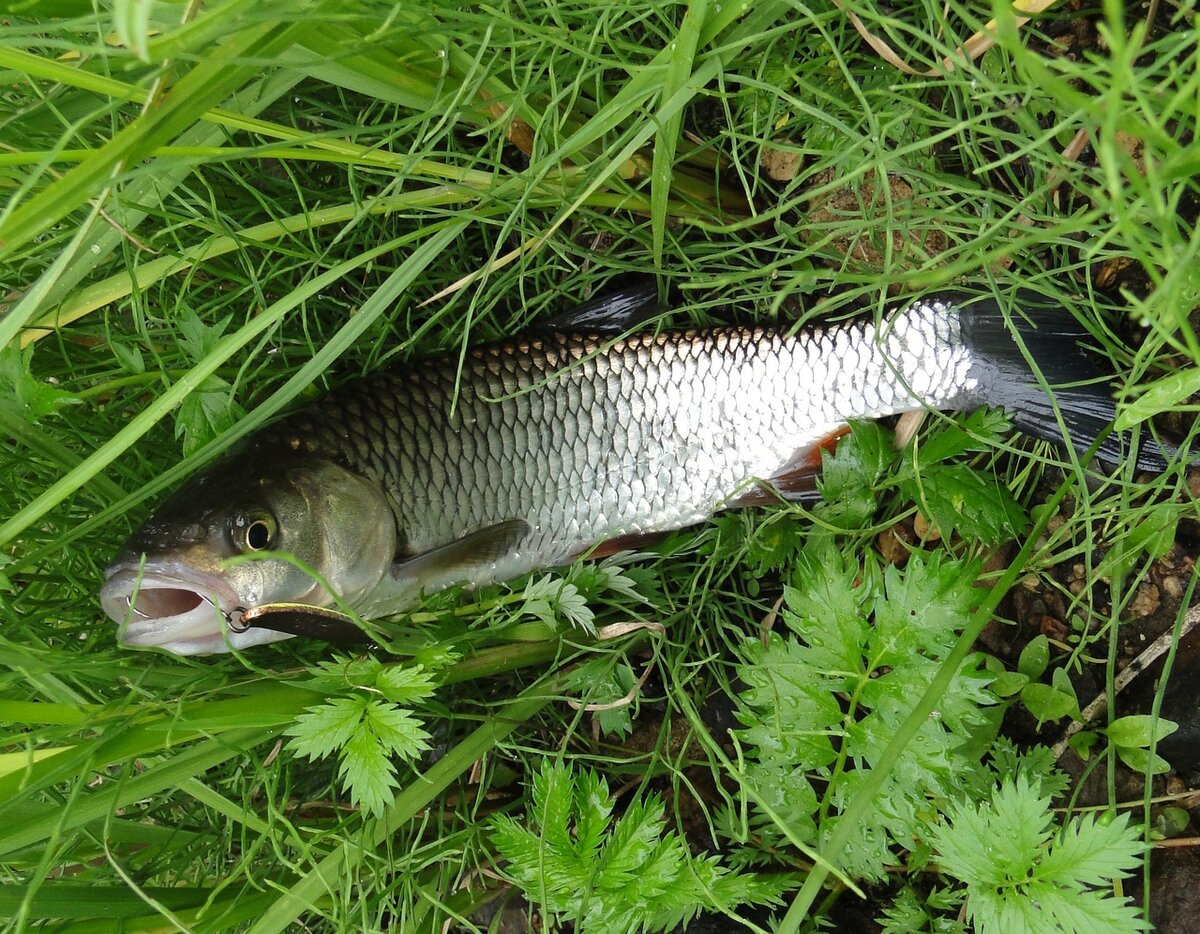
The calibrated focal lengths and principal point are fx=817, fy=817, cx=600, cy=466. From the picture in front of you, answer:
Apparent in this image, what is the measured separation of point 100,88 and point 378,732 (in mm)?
1334

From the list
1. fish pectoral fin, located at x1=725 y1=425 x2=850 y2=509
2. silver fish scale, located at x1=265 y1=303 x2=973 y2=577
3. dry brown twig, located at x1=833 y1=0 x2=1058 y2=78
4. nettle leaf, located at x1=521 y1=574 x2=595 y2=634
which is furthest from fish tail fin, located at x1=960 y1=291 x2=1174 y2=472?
nettle leaf, located at x1=521 y1=574 x2=595 y2=634

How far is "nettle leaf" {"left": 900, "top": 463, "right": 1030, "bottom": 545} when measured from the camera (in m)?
2.05

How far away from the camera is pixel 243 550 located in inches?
81.0

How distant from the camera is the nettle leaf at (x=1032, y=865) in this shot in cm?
158

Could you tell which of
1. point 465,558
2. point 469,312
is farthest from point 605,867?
point 469,312

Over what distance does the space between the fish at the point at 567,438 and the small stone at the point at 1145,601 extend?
16.8 inches

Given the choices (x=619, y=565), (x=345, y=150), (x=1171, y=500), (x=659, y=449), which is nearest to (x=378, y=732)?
(x=619, y=565)

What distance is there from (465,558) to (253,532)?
56 cm

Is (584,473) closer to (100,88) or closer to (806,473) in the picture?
(806,473)

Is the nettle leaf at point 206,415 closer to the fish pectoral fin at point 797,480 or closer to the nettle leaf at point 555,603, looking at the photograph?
the nettle leaf at point 555,603

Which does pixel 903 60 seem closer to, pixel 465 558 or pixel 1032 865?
pixel 465 558

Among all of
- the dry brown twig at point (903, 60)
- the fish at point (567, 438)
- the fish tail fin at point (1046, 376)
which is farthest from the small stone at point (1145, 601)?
the dry brown twig at point (903, 60)

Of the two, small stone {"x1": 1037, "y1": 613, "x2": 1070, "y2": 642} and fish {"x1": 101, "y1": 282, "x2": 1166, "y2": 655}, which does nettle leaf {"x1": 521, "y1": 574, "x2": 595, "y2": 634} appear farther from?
small stone {"x1": 1037, "y1": 613, "x2": 1070, "y2": 642}

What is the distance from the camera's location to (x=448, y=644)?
1.90 metres
